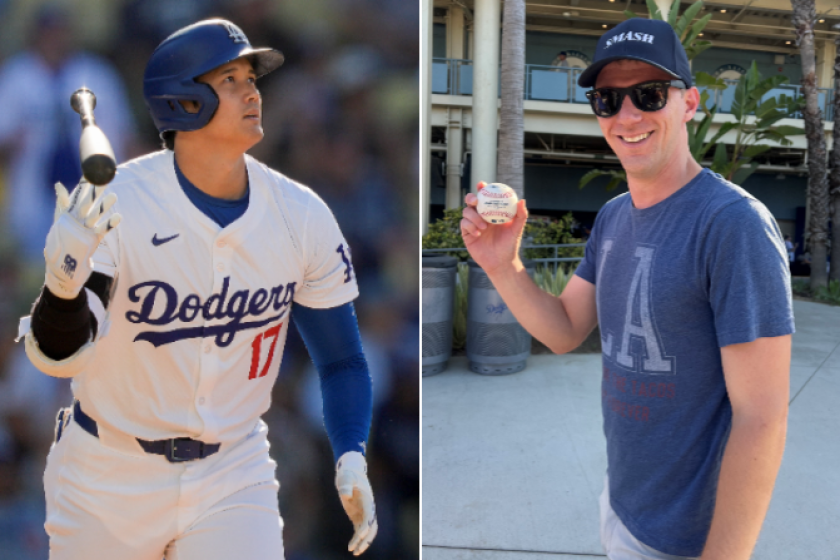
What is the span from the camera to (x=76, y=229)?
1.40 m

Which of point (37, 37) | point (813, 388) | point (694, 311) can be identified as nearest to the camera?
point (694, 311)

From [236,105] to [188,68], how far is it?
183 millimetres

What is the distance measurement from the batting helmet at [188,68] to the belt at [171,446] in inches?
39.7

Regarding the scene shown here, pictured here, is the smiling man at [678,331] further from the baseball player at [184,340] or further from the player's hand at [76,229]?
the player's hand at [76,229]

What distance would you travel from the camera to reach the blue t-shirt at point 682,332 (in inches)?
54.1

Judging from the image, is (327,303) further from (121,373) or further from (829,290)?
(829,290)

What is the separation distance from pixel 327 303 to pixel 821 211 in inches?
524

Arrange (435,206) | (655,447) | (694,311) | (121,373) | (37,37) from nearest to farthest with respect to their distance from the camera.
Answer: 1. (694,311)
2. (655,447)
3. (121,373)
4. (37,37)
5. (435,206)

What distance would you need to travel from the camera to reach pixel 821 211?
1222cm

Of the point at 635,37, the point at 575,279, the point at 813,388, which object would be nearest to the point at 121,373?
the point at 575,279

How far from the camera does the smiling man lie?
1.35 meters

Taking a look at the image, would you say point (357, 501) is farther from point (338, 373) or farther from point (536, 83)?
point (536, 83)

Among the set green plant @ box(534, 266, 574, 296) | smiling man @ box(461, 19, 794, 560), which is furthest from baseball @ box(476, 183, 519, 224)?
green plant @ box(534, 266, 574, 296)

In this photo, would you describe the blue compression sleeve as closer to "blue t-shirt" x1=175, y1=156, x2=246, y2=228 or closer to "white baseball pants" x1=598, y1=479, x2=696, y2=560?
"blue t-shirt" x1=175, y1=156, x2=246, y2=228
